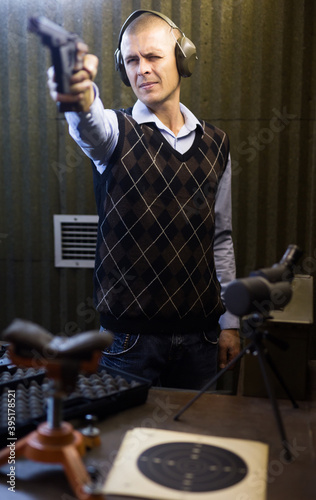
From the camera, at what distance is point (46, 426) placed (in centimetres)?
81

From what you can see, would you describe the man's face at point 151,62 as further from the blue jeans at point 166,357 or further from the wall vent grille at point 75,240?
the wall vent grille at point 75,240

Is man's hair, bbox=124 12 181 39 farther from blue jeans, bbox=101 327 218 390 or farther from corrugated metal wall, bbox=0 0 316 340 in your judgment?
blue jeans, bbox=101 327 218 390

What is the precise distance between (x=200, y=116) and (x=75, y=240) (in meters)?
0.85

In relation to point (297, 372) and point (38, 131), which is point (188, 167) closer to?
point (297, 372)

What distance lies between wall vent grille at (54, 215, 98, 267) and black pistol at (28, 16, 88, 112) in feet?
5.25

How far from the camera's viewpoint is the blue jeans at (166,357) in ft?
5.22

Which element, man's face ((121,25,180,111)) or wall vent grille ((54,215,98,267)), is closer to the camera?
man's face ((121,25,180,111))

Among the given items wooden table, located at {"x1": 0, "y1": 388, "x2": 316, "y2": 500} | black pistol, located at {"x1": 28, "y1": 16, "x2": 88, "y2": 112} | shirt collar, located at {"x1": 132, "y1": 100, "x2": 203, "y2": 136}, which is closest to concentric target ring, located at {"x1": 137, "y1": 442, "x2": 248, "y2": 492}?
wooden table, located at {"x1": 0, "y1": 388, "x2": 316, "y2": 500}

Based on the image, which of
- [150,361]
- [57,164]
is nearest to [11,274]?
[57,164]

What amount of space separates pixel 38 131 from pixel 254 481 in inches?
83.5

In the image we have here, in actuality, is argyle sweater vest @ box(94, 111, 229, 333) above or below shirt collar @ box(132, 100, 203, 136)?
below

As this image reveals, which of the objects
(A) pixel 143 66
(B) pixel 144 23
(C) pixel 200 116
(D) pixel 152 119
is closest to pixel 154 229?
(D) pixel 152 119

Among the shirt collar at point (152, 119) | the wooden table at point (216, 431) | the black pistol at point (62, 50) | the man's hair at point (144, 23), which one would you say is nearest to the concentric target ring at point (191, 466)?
the wooden table at point (216, 431)

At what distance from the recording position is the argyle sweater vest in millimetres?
1605
